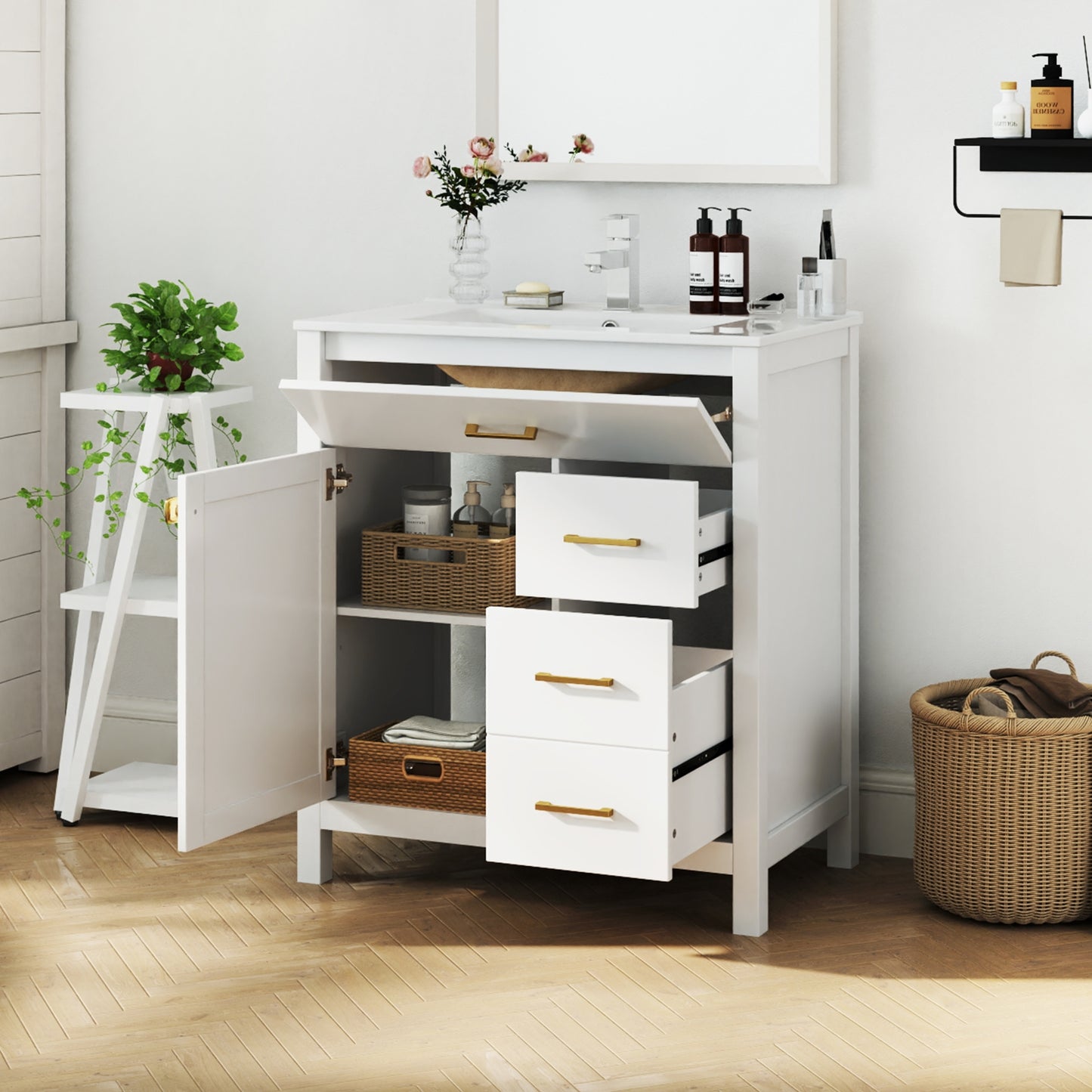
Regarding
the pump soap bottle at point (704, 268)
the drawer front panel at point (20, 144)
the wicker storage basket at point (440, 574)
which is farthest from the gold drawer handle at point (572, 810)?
the drawer front panel at point (20, 144)

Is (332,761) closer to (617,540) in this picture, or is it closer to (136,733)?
(617,540)

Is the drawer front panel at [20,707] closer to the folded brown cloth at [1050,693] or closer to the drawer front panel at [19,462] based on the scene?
the drawer front panel at [19,462]

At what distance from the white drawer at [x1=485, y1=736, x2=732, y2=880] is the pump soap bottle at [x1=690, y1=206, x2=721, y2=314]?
82 centimetres

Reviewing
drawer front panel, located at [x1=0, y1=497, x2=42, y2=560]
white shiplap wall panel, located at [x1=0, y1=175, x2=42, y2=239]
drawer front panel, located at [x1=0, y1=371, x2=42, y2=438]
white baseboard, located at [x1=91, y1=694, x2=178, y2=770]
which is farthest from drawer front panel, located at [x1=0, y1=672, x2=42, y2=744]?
white shiplap wall panel, located at [x1=0, y1=175, x2=42, y2=239]

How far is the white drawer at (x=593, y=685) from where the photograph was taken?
9.21 feet

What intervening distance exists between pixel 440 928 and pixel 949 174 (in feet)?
5.25

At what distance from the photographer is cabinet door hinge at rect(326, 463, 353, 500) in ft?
10.4

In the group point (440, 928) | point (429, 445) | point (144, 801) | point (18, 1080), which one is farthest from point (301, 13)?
point (18, 1080)

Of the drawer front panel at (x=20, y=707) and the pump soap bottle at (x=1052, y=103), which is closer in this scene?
the pump soap bottle at (x=1052, y=103)

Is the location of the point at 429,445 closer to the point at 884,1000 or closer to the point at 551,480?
the point at 551,480

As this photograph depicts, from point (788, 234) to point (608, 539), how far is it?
0.87 metres

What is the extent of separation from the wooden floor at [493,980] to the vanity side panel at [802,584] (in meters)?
0.24

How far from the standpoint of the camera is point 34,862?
11.2 ft

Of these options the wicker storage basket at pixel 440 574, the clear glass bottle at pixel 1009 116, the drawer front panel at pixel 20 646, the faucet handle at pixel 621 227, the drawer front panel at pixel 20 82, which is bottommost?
the drawer front panel at pixel 20 646
